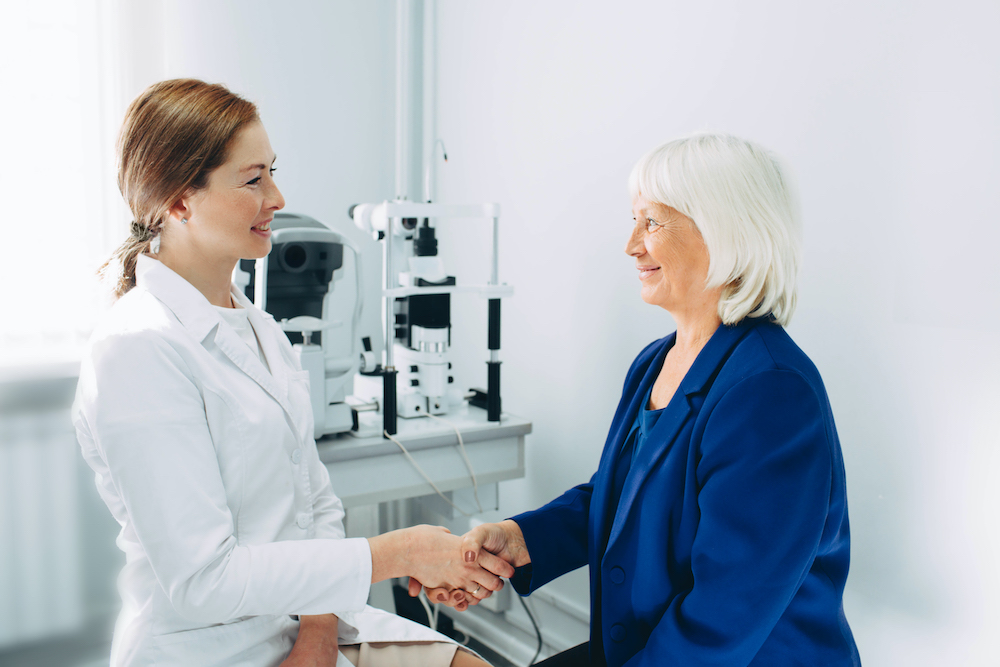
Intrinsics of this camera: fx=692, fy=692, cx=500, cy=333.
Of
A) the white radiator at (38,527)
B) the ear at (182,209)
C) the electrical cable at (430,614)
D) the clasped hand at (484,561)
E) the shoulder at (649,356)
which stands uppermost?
the ear at (182,209)

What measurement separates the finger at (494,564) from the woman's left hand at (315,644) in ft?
0.84

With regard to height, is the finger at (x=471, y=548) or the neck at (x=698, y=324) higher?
the neck at (x=698, y=324)

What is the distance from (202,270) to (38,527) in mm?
1386

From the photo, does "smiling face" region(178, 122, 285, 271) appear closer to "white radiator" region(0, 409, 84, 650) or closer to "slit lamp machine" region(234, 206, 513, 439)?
"slit lamp machine" region(234, 206, 513, 439)

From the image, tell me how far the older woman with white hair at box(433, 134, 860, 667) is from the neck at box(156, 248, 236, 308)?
588 millimetres

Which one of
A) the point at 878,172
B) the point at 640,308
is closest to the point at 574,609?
the point at 640,308

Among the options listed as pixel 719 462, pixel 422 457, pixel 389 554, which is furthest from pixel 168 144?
pixel 422 457

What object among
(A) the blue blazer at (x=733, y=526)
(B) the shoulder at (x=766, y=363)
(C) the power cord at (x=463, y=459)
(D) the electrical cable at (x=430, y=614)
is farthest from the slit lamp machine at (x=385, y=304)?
(B) the shoulder at (x=766, y=363)

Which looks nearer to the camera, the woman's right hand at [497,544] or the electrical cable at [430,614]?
the woman's right hand at [497,544]

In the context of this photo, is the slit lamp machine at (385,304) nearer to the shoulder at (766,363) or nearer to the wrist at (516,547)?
the wrist at (516,547)

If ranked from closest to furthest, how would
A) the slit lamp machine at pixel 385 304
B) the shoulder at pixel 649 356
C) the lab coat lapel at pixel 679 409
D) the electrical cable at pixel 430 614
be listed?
the lab coat lapel at pixel 679 409
the shoulder at pixel 649 356
the slit lamp machine at pixel 385 304
the electrical cable at pixel 430 614

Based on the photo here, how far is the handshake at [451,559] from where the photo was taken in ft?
3.50

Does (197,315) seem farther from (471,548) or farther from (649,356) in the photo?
(649,356)

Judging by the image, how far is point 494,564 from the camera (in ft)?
3.86
